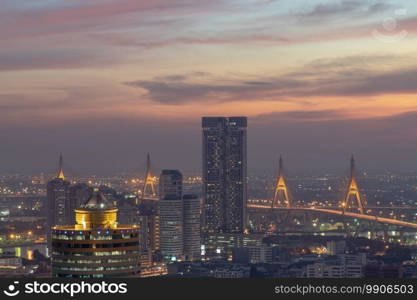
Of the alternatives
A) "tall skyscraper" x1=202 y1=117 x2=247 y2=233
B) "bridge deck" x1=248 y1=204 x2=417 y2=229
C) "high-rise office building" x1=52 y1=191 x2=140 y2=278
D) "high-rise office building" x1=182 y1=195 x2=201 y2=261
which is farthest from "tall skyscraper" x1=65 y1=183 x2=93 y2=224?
"high-rise office building" x1=52 y1=191 x2=140 y2=278

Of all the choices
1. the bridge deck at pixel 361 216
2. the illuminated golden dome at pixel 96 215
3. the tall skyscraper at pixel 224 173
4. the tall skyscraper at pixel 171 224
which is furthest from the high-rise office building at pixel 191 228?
the illuminated golden dome at pixel 96 215

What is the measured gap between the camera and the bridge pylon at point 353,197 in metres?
72.1

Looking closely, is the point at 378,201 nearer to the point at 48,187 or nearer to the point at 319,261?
the point at 48,187

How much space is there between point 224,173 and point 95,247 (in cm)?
4870

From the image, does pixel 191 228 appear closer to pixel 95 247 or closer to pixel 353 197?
pixel 353 197

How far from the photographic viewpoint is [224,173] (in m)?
68.6

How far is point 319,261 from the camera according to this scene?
4459 cm

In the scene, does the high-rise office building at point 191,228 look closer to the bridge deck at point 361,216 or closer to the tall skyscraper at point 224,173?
the tall skyscraper at point 224,173

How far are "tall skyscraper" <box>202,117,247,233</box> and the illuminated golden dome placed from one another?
40.5 metres

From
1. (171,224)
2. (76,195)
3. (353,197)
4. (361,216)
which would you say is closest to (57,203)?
(76,195)

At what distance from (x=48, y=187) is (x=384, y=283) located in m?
47.2

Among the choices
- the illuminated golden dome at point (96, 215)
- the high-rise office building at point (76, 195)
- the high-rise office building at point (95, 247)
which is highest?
the high-rise office building at point (76, 195)

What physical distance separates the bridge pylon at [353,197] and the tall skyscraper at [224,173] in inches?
296

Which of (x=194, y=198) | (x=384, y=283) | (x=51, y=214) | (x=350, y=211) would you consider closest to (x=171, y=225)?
(x=194, y=198)
